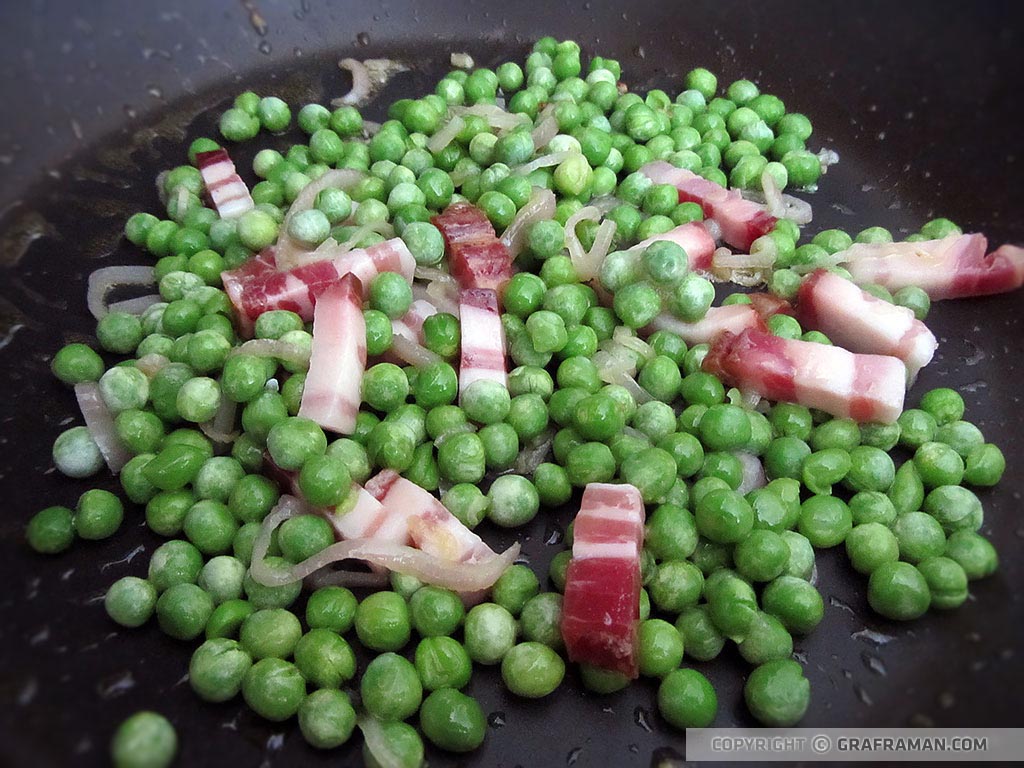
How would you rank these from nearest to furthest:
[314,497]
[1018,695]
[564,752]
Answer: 1. [1018,695]
2. [564,752]
3. [314,497]

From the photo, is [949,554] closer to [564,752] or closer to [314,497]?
[564,752]

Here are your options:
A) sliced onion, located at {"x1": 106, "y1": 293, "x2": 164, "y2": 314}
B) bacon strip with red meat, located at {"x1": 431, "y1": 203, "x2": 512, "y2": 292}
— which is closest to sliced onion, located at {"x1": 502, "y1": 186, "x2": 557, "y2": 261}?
bacon strip with red meat, located at {"x1": 431, "y1": 203, "x2": 512, "y2": 292}

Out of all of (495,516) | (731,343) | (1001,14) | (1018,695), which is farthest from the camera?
(1001,14)

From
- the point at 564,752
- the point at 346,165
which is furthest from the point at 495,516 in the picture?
the point at 346,165

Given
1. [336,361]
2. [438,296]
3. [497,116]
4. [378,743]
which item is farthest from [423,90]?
[378,743]

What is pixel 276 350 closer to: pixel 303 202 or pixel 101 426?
pixel 101 426

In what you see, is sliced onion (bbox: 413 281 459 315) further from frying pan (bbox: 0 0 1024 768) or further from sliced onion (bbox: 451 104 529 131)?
sliced onion (bbox: 451 104 529 131)
